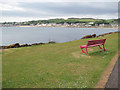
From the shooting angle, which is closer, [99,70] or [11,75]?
[11,75]

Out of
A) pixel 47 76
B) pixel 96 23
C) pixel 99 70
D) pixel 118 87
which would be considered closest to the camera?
pixel 118 87

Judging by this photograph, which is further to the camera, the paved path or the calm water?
the calm water

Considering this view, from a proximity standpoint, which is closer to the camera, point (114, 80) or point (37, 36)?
point (114, 80)

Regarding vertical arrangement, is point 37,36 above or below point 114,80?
below

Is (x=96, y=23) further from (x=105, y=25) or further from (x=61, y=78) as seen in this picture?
(x=61, y=78)

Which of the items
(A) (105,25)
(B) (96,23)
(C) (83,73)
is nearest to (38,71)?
(C) (83,73)

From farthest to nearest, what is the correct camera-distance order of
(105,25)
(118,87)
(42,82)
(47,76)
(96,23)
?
(96,23) < (105,25) < (47,76) < (42,82) < (118,87)

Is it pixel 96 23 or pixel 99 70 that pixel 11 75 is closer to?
pixel 99 70

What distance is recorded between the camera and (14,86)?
17.4ft

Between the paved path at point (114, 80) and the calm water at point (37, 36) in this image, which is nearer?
the paved path at point (114, 80)

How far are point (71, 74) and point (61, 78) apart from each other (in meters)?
0.71

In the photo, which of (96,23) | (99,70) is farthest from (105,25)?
(99,70)

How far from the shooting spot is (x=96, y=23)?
126 metres

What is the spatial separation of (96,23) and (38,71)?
125 metres
